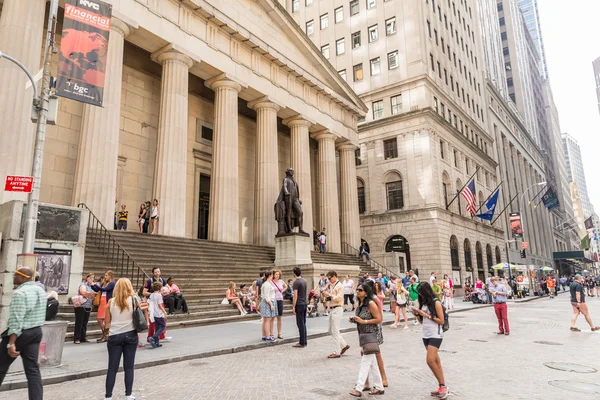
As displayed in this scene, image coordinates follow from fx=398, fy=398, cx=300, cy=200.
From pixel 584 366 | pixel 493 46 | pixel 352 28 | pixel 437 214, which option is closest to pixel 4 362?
pixel 584 366

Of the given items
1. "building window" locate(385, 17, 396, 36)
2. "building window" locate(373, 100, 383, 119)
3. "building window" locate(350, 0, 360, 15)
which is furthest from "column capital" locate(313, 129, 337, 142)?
"building window" locate(350, 0, 360, 15)

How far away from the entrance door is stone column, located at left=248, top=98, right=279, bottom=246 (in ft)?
12.5

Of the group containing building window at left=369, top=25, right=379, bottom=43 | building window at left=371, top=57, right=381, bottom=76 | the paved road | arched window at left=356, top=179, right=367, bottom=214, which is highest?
building window at left=369, top=25, right=379, bottom=43

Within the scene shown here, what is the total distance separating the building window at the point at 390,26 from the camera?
1654 inches

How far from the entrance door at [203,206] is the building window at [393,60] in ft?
80.7

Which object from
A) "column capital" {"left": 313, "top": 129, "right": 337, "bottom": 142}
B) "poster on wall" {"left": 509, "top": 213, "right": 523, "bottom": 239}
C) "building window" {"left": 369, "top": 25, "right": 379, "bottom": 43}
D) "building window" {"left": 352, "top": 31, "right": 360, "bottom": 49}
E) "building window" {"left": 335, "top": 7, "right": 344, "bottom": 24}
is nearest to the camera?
"column capital" {"left": 313, "top": 129, "right": 337, "bottom": 142}

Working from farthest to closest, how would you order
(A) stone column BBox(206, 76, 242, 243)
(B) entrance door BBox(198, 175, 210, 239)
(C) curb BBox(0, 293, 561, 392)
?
(B) entrance door BBox(198, 175, 210, 239), (A) stone column BBox(206, 76, 242, 243), (C) curb BBox(0, 293, 561, 392)

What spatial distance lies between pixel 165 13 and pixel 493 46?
2712 inches

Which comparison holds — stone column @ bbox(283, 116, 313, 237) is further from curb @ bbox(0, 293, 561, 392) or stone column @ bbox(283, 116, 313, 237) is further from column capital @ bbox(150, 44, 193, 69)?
curb @ bbox(0, 293, 561, 392)

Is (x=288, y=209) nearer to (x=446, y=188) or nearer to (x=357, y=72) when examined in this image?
(x=446, y=188)

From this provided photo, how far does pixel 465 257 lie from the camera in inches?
1626

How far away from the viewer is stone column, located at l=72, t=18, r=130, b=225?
1692 centimetres

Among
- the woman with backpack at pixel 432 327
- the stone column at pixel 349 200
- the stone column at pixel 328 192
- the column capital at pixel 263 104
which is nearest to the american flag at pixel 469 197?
the stone column at pixel 349 200

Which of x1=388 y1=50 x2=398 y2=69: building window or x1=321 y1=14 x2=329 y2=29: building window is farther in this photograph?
x1=321 y1=14 x2=329 y2=29: building window
